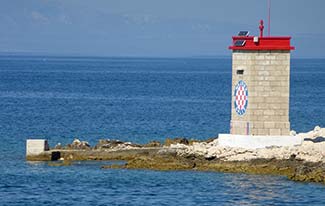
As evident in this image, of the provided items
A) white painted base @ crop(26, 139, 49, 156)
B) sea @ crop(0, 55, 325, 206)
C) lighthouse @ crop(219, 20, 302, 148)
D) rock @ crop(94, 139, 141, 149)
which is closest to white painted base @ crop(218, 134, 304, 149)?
lighthouse @ crop(219, 20, 302, 148)

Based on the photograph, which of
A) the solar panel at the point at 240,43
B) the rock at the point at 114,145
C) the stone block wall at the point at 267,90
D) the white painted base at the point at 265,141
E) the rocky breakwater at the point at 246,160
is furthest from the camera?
the rock at the point at 114,145

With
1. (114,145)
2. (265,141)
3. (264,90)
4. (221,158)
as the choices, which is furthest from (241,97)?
(114,145)

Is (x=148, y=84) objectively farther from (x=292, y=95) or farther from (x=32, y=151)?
(x=32, y=151)

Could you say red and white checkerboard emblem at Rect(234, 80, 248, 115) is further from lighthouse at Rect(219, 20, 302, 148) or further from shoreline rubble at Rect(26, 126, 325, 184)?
shoreline rubble at Rect(26, 126, 325, 184)

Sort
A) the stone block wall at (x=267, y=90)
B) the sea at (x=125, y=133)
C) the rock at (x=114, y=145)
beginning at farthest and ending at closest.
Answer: the rock at (x=114, y=145)
the stone block wall at (x=267, y=90)
the sea at (x=125, y=133)

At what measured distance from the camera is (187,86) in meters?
109

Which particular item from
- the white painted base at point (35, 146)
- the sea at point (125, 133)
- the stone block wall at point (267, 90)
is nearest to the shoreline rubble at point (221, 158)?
the white painted base at point (35, 146)

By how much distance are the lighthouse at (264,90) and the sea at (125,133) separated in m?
2.26

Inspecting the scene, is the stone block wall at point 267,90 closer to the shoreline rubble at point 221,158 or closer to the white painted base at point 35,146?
the shoreline rubble at point 221,158

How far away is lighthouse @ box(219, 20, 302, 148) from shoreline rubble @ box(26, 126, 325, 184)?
494 mm

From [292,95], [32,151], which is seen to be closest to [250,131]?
[32,151]

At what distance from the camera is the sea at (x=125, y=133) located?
99.5ft

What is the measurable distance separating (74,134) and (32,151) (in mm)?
13132

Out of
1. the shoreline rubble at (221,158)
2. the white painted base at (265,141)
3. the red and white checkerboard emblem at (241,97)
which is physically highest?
the red and white checkerboard emblem at (241,97)
